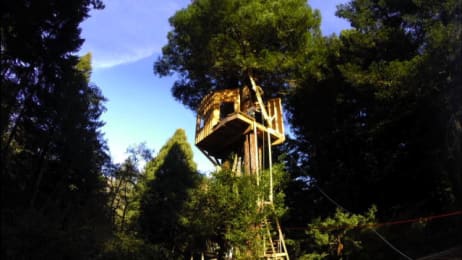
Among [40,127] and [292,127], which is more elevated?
[292,127]

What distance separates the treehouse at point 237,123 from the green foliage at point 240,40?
774 mm

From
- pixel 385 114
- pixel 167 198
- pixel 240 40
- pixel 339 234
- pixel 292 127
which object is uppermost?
pixel 240 40

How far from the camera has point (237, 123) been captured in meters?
10.8

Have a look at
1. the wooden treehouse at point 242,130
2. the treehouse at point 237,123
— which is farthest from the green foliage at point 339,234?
the treehouse at point 237,123

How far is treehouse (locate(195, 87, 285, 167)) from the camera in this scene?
10766 mm

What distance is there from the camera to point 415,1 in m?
10.5

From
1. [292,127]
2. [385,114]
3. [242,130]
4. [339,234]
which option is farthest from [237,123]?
[292,127]

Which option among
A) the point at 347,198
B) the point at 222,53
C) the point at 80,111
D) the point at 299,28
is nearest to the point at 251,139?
the point at 222,53

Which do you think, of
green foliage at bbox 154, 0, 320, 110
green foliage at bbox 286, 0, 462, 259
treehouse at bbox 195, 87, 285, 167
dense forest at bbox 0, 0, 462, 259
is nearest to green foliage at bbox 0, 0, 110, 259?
dense forest at bbox 0, 0, 462, 259

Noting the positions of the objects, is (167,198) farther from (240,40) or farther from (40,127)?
(240,40)

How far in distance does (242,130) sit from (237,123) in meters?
0.39

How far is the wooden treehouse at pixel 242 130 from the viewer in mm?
10539

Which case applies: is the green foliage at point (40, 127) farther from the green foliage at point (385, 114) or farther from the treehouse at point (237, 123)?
the green foliage at point (385, 114)

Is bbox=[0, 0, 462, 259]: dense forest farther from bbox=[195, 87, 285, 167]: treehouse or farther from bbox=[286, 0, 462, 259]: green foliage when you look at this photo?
bbox=[195, 87, 285, 167]: treehouse
